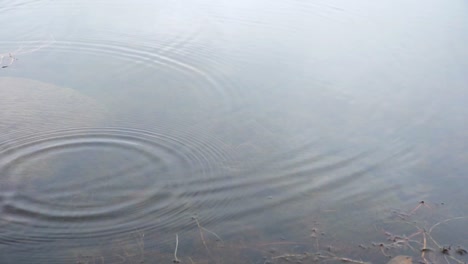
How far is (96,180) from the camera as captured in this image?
9.32 feet

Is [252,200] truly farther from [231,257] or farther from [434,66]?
[434,66]

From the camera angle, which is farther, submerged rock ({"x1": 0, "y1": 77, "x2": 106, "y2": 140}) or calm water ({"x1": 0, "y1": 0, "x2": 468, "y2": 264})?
submerged rock ({"x1": 0, "y1": 77, "x2": 106, "y2": 140})

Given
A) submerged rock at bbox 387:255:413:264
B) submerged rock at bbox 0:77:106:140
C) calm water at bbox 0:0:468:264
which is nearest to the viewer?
submerged rock at bbox 387:255:413:264

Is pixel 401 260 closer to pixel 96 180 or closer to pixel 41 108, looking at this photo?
pixel 96 180

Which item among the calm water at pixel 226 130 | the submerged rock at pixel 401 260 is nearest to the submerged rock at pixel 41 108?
the calm water at pixel 226 130

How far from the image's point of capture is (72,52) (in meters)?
4.34

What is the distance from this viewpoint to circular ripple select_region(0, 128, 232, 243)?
2543 millimetres

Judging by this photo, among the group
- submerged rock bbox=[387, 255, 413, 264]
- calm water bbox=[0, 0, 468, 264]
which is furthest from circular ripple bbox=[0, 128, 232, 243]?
submerged rock bbox=[387, 255, 413, 264]

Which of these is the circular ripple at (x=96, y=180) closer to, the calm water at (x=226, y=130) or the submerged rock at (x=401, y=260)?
the calm water at (x=226, y=130)

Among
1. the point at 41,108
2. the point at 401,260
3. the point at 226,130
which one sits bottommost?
the point at 401,260

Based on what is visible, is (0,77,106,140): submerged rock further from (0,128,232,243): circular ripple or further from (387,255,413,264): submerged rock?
(387,255,413,264): submerged rock

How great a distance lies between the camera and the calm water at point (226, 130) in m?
2.52

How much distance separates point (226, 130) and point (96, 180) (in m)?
0.85

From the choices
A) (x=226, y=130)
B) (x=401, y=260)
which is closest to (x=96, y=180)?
(x=226, y=130)
